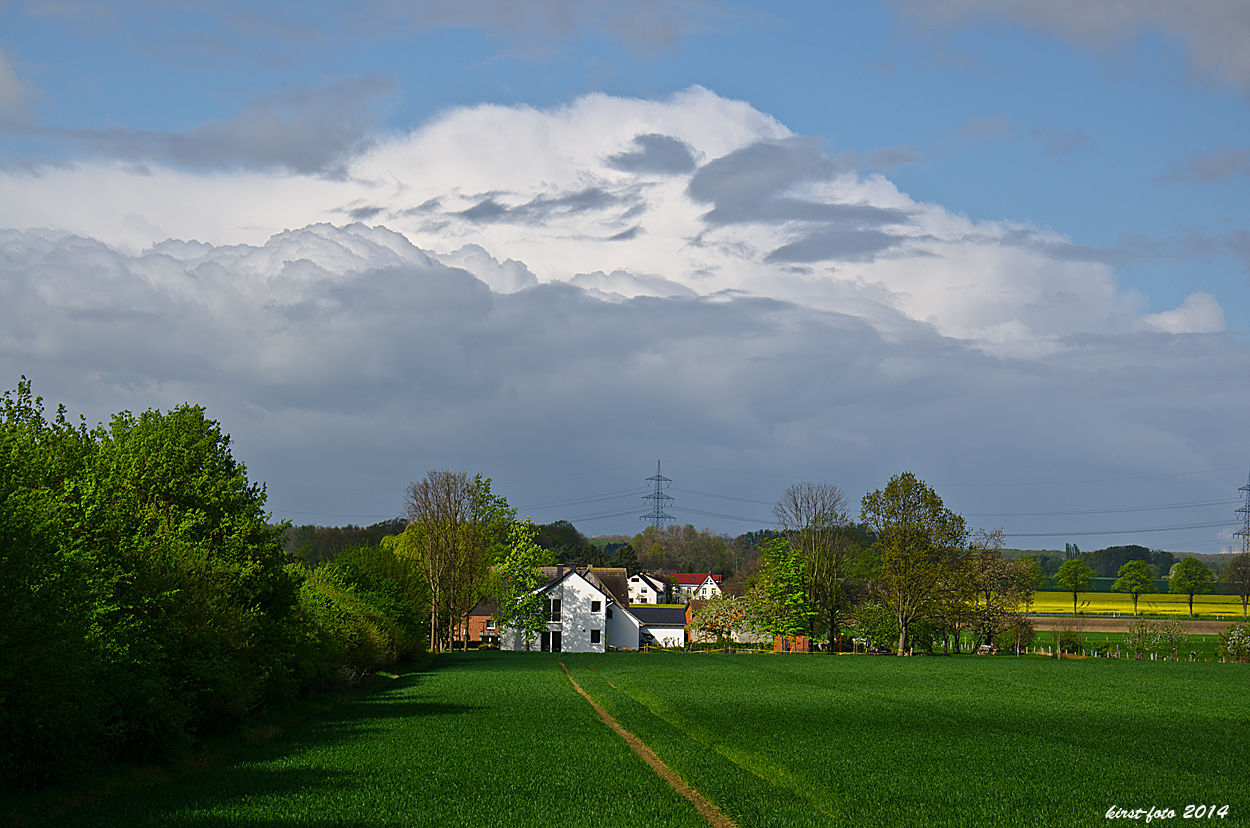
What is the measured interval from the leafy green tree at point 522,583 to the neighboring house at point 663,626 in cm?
2231

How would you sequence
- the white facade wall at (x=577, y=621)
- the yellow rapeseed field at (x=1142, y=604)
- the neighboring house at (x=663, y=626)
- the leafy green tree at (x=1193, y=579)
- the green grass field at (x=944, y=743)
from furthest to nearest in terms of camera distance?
1. the leafy green tree at (x=1193, y=579)
2. the yellow rapeseed field at (x=1142, y=604)
3. the neighboring house at (x=663, y=626)
4. the white facade wall at (x=577, y=621)
5. the green grass field at (x=944, y=743)

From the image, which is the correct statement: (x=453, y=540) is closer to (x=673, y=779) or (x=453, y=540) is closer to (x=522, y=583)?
(x=522, y=583)

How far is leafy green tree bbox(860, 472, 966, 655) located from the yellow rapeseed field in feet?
266

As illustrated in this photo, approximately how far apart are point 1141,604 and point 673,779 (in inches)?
6576

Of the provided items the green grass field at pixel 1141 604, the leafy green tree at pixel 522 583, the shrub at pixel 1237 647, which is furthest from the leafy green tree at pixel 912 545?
the green grass field at pixel 1141 604

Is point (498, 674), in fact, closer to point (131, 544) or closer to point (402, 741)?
point (402, 741)

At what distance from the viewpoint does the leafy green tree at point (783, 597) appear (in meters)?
92.8

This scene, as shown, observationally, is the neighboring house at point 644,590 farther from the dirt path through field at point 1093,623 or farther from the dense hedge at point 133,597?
the dense hedge at point 133,597

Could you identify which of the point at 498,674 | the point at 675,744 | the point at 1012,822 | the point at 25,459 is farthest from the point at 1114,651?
the point at 25,459

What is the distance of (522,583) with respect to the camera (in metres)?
103

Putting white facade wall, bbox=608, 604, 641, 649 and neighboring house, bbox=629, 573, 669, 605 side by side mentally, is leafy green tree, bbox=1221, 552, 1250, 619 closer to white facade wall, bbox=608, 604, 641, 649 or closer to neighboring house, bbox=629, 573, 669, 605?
white facade wall, bbox=608, 604, 641, 649

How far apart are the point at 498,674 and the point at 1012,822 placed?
156 feet

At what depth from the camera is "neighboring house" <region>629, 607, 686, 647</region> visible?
12450cm

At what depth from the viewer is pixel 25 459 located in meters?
24.2
